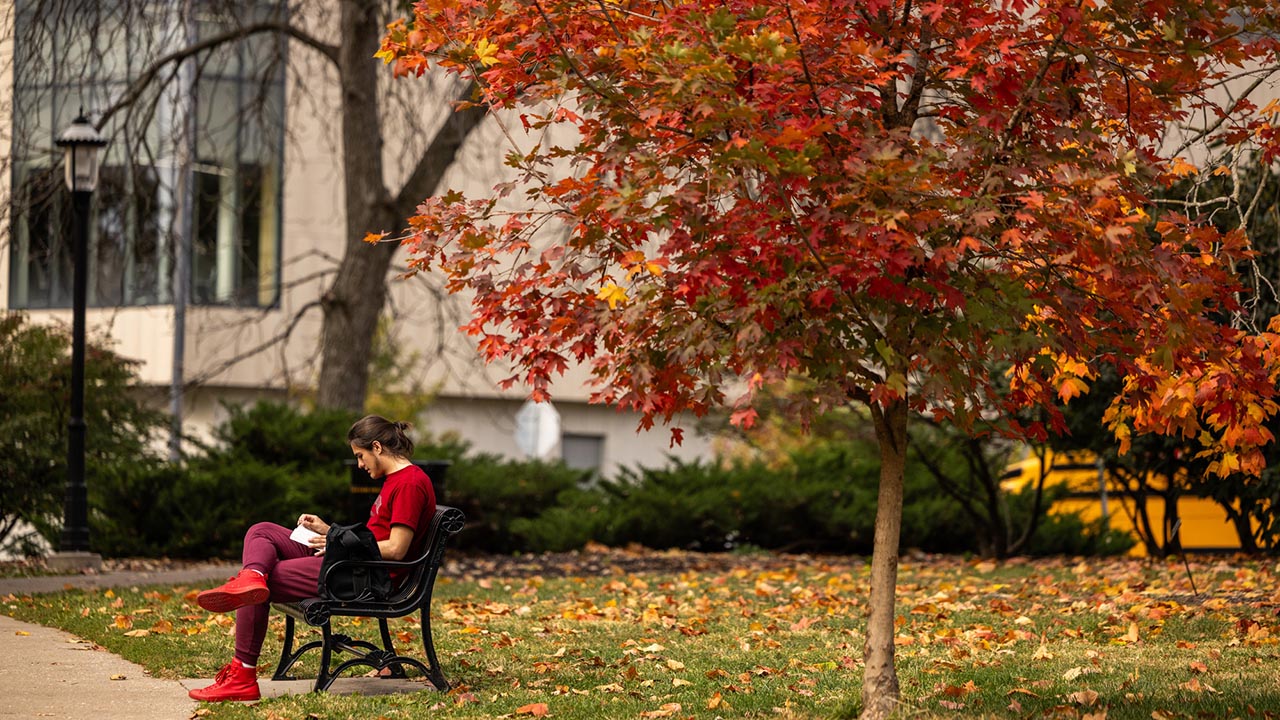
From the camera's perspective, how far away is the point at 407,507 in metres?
6.70

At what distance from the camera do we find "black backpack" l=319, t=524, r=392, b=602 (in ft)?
21.5

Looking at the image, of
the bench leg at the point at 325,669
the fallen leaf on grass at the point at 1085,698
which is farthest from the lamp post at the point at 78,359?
the fallen leaf on grass at the point at 1085,698

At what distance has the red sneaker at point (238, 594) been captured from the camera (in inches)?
248

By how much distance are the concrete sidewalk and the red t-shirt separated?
765 mm

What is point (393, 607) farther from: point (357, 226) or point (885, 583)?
point (357, 226)

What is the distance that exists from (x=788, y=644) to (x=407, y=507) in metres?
3.09

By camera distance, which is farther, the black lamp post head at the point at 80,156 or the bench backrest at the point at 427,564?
the black lamp post head at the point at 80,156

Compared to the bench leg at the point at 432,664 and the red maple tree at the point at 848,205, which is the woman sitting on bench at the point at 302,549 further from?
the red maple tree at the point at 848,205

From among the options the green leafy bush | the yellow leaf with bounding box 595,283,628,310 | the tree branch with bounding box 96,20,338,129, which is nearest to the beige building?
the tree branch with bounding box 96,20,338,129

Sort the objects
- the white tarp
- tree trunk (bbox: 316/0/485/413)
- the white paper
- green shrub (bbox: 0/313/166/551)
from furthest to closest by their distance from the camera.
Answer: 1. the white tarp
2. tree trunk (bbox: 316/0/485/413)
3. green shrub (bbox: 0/313/166/551)
4. the white paper

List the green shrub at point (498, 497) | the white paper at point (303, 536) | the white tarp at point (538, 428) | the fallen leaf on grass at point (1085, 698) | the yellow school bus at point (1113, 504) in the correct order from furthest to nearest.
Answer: the white tarp at point (538, 428)
the green shrub at point (498, 497)
the yellow school bus at point (1113, 504)
the white paper at point (303, 536)
the fallen leaf on grass at point (1085, 698)

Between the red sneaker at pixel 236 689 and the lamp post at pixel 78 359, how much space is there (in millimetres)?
7116

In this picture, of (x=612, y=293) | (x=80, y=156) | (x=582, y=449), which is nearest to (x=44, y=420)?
(x=80, y=156)

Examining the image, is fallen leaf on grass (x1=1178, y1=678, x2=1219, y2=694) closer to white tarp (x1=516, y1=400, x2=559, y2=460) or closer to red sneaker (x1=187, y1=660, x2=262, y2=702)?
red sneaker (x1=187, y1=660, x2=262, y2=702)
